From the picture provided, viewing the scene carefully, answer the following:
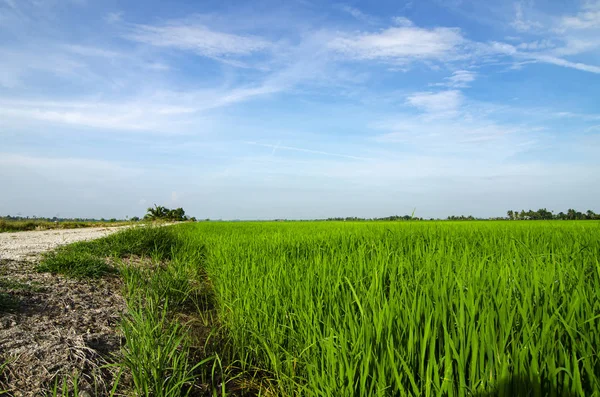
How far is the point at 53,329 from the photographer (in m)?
2.78

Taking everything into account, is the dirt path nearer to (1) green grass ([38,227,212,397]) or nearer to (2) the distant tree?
(1) green grass ([38,227,212,397])

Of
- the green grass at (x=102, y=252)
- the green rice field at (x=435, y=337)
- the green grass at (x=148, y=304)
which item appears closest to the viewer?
the green rice field at (x=435, y=337)

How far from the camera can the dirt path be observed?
7.36ft

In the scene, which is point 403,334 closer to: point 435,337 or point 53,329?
point 435,337

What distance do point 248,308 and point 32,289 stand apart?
2139mm

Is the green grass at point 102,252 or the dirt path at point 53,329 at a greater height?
the green grass at point 102,252

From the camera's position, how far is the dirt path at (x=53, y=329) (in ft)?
7.36

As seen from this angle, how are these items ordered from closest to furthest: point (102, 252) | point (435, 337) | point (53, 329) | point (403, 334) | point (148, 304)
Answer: point (435, 337), point (403, 334), point (53, 329), point (148, 304), point (102, 252)

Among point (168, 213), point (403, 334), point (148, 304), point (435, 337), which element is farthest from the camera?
point (168, 213)

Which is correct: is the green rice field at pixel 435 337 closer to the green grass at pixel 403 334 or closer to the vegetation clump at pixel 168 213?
the green grass at pixel 403 334

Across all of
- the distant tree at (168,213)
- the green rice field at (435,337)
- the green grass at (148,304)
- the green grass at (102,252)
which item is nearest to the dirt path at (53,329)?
the green grass at (148,304)

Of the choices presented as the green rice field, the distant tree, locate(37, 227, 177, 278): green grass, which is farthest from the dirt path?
the distant tree

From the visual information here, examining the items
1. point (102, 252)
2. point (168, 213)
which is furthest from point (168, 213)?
point (102, 252)

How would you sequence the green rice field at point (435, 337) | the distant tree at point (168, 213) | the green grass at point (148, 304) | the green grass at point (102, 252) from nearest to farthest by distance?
the green rice field at point (435, 337), the green grass at point (148, 304), the green grass at point (102, 252), the distant tree at point (168, 213)
